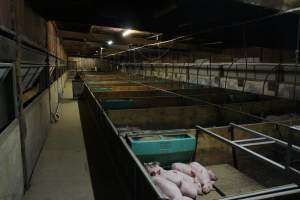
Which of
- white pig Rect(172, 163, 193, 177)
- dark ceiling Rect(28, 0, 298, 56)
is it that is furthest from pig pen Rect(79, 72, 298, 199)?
dark ceiling Rect(28, 0, 298, 56)

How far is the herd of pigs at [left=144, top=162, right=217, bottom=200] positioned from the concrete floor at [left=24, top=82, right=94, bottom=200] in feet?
2.42

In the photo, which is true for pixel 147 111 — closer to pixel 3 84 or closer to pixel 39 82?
pixel 39 82

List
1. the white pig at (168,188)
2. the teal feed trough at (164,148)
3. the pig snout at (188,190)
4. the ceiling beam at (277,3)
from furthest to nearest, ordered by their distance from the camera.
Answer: the ceiling beam at (277,3) → the teal feed trough at (164,148) → the pig snout at (188,190) → the white pig at (168,188)

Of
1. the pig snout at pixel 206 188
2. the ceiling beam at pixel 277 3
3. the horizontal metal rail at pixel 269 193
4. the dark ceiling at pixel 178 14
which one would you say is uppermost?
the ceiling beam at pixel 277 3

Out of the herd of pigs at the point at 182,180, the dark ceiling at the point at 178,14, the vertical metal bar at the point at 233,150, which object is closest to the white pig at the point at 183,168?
the herd of pigs at the point at 182,180

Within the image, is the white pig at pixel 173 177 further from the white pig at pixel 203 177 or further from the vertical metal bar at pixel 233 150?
the vertical metal bar at pixel 233 150

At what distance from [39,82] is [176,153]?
99.1 inches

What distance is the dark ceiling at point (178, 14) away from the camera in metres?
2.90

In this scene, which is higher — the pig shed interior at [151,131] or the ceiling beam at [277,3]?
the ceiling beam at [277,3]

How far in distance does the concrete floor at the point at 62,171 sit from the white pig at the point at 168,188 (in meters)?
0.78

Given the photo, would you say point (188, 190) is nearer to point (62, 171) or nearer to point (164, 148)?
point (164, 148)

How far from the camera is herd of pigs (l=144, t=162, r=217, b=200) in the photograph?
1791 mm

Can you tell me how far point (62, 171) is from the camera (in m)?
2.80

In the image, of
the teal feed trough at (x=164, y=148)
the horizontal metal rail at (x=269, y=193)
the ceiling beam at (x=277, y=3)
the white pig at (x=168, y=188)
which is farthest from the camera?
the ceiling beam at (x=277, y=3)
